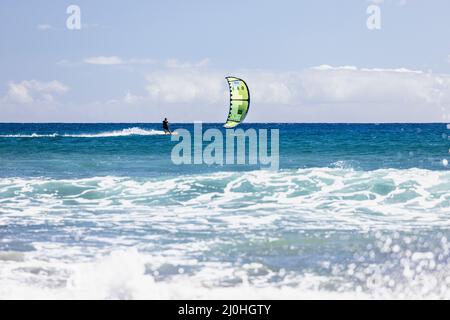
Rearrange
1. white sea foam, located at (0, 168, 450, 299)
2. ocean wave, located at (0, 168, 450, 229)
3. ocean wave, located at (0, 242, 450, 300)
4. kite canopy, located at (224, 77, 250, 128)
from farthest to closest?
kite canopy, located at (224, 77, 250, 128), ocean wave, located at (0, 168, 450, 229), white sea foam, located at (0, 168, 450, 299), ocean wave, located at (0, 242, 450, 300)

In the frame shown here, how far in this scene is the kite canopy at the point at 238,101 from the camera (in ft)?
65.7

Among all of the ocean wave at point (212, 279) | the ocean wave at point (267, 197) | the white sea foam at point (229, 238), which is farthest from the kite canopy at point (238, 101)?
the ocean wave at point (212, 279)

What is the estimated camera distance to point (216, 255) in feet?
26.5

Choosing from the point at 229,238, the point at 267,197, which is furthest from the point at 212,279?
the point at 267,197

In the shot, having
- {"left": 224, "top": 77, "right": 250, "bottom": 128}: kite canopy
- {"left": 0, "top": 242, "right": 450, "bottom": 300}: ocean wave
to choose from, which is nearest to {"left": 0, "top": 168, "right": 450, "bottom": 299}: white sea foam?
{"left": 0, "top": 242, "right": 450, "bottom": 300}: ocean wave

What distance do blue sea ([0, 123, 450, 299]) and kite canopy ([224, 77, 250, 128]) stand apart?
12.1ft

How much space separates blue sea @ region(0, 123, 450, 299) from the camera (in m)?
6.66

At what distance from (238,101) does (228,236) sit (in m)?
11.5

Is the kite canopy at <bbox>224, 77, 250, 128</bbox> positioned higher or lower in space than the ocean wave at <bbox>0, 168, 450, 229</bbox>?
higher

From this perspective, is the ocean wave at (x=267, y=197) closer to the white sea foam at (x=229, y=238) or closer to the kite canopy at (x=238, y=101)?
the white sea foam at (x=229, y=238)

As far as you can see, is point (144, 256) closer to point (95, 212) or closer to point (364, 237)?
point (364, 237)

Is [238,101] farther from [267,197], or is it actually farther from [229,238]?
[229,238]

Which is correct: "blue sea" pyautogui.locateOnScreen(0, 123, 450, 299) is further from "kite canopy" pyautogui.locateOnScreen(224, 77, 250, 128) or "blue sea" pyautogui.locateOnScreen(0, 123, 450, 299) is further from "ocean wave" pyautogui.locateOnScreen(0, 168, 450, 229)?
"kite canopy" pyautogui.locateOnScreen(224, 77, 250, 128)

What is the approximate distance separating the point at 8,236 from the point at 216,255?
3.52 meters
